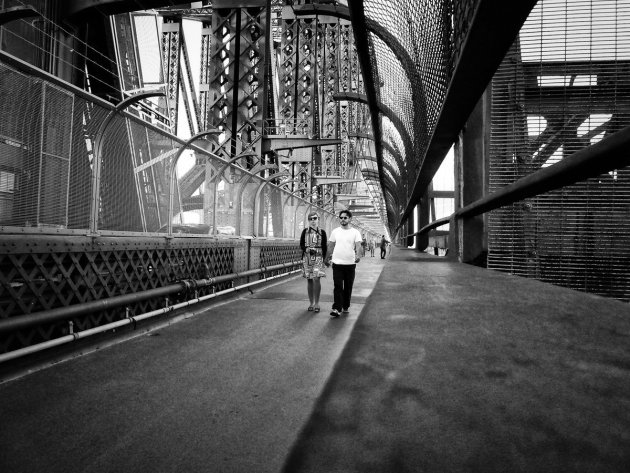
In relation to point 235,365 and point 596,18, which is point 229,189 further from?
point 596,18

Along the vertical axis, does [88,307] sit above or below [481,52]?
below

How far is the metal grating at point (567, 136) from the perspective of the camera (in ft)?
8.49

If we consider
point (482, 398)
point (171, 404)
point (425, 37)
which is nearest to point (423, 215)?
point (425, 37)

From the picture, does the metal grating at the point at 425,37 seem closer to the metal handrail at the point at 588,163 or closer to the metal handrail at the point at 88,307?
the metal handrail at the point at 588,163

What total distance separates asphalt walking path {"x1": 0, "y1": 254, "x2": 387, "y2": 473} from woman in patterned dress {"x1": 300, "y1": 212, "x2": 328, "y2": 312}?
158 cm

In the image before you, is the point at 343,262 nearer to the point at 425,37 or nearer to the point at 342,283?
the point at 342,283

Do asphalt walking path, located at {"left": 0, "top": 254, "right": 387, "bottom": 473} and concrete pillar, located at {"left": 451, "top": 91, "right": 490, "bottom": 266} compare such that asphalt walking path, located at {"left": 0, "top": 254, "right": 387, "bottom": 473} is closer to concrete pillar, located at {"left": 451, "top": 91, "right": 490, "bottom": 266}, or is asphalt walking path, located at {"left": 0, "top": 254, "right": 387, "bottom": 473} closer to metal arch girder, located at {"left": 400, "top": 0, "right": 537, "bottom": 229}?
concrete pillar, located at {"left": 451, "top": 91, "right": 490, "bottom": 266}

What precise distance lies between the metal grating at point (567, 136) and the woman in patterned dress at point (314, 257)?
3.27 meters

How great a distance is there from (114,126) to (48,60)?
8555 mm

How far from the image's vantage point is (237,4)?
43.5 feet

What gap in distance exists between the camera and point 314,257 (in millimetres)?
6551

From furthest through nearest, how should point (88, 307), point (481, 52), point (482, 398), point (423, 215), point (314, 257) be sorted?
1. point (423, 215)
2. point (314, 257)
3. point (88, 307)
4. point (481, 52)
5. point (482, 398)

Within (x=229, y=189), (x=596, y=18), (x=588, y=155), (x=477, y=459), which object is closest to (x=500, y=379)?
(x=477, y=459)

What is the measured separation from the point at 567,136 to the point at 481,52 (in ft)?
4.11
